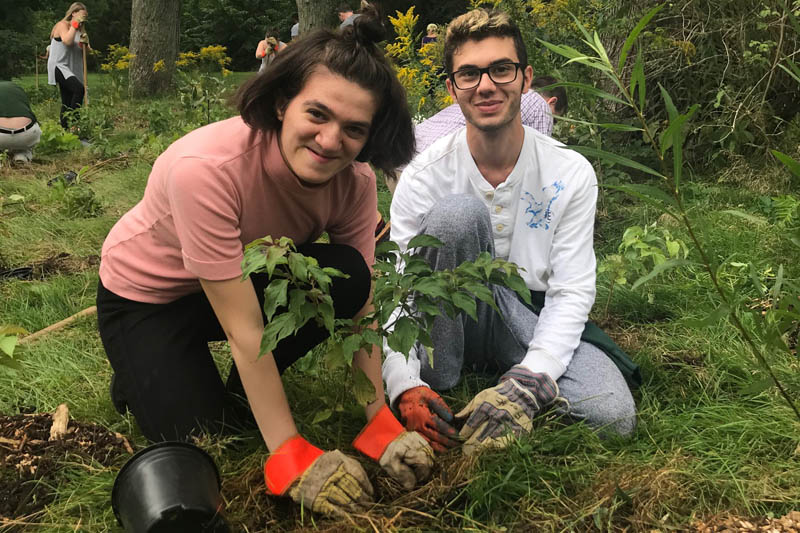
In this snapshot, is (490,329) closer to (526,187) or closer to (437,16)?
(526,187)

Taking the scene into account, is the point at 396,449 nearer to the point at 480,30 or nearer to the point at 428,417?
the point at 428,417

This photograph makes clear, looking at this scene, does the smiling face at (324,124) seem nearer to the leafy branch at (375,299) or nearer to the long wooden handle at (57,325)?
the leafy branch at (375,299)

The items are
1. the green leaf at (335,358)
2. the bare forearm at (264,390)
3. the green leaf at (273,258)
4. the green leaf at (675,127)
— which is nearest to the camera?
the green leaf at (675,127)

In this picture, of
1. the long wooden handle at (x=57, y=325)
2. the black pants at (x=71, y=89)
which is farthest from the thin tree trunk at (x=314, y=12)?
the long wooden handle at (x=57, y=325)

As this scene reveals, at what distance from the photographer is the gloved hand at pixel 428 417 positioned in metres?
1.97

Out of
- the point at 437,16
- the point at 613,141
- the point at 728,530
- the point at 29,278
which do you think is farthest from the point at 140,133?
the point at 437,16

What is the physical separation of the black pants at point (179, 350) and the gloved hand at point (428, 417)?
32 centimetres

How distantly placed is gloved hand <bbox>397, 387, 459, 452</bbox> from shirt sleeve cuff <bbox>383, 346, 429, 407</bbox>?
0.02m

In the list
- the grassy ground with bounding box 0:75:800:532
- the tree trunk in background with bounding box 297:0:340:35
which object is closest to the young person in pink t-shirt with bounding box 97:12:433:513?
the grassy ground with bounding box 0:75:800:532

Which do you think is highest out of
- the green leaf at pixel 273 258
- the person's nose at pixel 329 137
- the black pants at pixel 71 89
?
the person's nose at pixel 329 137

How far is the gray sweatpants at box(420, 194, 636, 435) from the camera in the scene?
2037 millimetres

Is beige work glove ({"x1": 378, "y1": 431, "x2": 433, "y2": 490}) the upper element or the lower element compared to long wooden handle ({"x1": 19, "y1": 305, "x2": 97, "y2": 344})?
upper

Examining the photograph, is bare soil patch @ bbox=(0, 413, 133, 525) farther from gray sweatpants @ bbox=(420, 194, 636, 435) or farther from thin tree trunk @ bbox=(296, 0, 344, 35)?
thin tree trunk @ bbox=(296, 0, 344, 35)

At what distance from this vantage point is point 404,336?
1.60 metres
